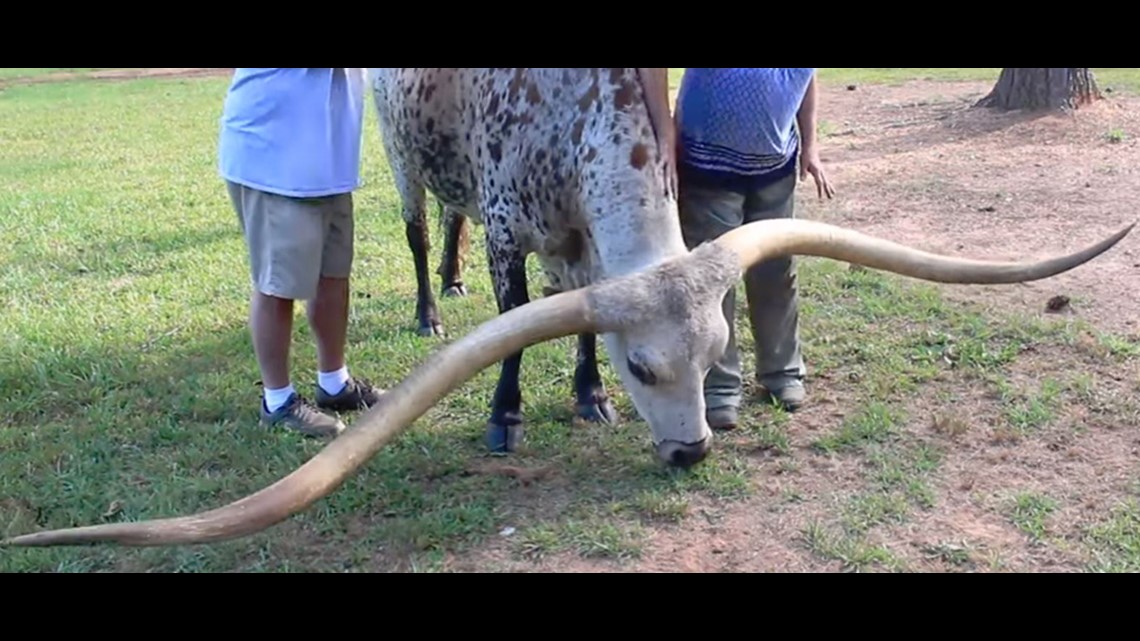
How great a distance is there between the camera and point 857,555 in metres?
3.52

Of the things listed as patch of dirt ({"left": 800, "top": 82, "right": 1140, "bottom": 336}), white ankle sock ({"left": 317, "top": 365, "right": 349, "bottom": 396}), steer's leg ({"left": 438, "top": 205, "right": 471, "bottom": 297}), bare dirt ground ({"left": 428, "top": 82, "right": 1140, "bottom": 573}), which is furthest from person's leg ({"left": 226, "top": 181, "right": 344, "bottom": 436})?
patch of dirt ({"left": 800, "top": 82, "right": 1140, "bottom": 336})

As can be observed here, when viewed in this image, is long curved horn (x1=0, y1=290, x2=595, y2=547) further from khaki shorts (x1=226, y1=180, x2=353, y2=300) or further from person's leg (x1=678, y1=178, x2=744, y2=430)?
khaki shorts (x1=226, y1=180, x2=353, y2=300)

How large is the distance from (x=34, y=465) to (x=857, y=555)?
10.3 ft

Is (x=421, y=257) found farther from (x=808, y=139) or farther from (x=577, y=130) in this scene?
(x=808, y=139)

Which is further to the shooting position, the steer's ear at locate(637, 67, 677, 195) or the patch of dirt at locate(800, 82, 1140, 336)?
the patch of dirt at locate(800, 82, 1140, 336)

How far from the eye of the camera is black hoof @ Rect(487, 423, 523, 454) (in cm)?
439

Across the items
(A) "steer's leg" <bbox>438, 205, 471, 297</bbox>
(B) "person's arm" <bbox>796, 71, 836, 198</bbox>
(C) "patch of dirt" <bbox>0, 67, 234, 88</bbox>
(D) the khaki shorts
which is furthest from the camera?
(C) "patch of dirt" <bbox>0, 67, 234, 88</bbox>

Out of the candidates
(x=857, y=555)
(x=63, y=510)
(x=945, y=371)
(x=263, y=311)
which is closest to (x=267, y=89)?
(x=263, y=311)

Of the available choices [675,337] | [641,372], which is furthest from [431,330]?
[675,337]

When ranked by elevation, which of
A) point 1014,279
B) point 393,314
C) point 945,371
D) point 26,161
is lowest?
point 26,161

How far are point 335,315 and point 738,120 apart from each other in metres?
1.89

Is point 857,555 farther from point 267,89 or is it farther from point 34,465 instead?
point 34,465

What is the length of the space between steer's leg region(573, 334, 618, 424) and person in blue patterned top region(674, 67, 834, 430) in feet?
1.46

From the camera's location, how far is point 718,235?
14.7 feet
